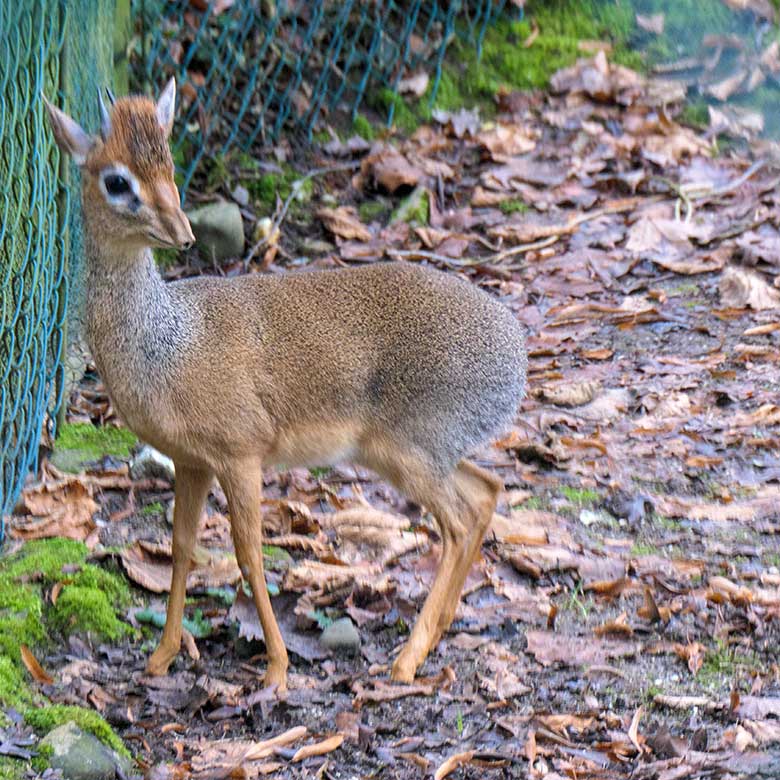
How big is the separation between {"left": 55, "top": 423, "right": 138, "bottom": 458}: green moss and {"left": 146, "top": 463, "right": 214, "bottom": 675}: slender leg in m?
1.31

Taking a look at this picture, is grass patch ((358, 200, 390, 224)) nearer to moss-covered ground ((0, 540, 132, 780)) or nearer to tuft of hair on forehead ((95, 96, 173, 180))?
moss-covered ground ((0, 540, 132, 780))

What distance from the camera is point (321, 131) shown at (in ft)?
25.3

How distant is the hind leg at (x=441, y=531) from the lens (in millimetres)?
3949

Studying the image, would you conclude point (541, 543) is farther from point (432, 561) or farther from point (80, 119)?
point (80, 119)

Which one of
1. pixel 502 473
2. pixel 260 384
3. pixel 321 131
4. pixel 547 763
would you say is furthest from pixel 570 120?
pixel 547 763

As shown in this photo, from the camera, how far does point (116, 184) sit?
11.3ft

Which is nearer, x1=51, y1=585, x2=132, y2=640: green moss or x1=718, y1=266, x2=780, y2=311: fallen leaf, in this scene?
x1=51, y1=585, x2=132, y2=640: green moss

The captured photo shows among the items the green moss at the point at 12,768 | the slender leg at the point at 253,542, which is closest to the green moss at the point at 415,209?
the slender leg at the point at 253,542

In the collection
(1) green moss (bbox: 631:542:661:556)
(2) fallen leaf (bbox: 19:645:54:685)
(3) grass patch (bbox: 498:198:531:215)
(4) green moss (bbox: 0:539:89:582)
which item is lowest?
(4) green moss (bbox: 0:539:89:582)

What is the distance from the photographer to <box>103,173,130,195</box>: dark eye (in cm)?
342

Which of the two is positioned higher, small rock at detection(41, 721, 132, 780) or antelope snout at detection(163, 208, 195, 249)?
antelope snout at detection(163, 208, 195, 249)

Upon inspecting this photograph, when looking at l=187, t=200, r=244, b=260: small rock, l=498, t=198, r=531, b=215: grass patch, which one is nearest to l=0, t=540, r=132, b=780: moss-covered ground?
l=187, t=200, r=244, b=260: small rock

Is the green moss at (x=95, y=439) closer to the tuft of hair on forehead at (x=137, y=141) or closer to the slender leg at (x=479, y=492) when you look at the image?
the slender leg at (x=479, y=492)

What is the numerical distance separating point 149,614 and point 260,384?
0.89m
